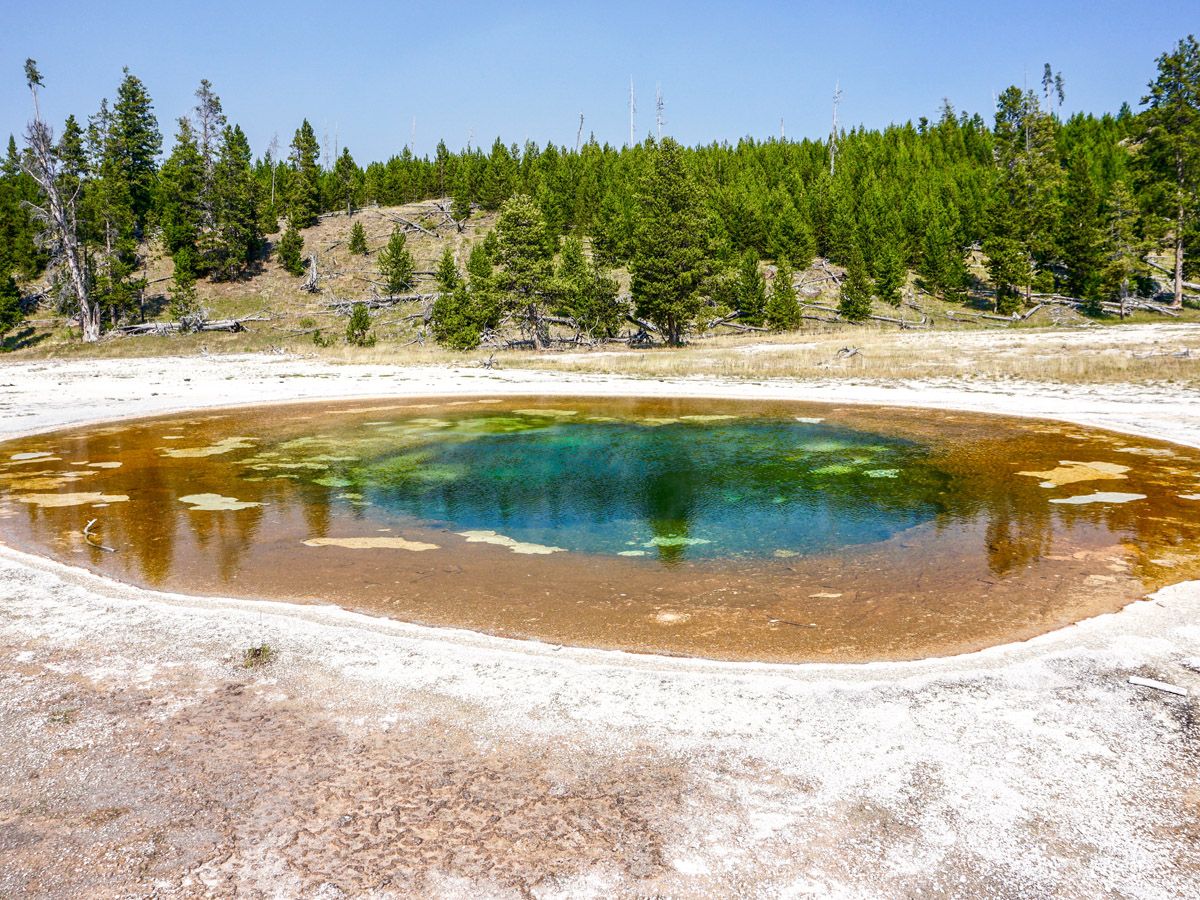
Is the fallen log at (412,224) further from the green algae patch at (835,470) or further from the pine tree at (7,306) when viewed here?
the green algae patch at (835,470)

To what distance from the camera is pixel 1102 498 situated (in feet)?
34.2

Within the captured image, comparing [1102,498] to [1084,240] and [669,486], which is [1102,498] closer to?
[669,486]

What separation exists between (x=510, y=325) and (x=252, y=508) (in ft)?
125


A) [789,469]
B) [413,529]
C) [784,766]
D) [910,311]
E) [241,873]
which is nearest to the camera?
[241,873]

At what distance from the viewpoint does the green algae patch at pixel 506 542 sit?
8.79m

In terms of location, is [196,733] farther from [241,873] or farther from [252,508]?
[252,508]

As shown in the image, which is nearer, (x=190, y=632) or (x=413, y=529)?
(x=190, y=632)

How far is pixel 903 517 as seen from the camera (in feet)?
32.3

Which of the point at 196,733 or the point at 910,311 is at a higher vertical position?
the point at 910,311

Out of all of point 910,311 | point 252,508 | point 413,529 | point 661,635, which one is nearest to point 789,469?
point 413,529

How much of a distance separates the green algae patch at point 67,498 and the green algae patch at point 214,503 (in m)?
0.92

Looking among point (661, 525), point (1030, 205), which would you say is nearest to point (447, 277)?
point (661, 525)

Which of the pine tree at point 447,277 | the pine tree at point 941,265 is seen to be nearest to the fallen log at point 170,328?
the pine tree at point 447,277

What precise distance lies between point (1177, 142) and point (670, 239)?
39977 mm
